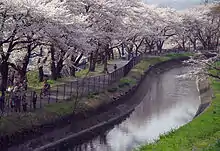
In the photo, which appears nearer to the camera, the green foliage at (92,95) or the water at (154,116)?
the water at (154,116)

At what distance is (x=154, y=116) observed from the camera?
30547 millimetres

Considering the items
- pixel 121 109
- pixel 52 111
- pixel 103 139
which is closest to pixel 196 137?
pixel 103 139

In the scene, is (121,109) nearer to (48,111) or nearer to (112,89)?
(112,89)

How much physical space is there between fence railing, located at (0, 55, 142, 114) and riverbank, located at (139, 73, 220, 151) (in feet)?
24.8

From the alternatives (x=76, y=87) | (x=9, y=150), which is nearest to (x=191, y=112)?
(x=76, y=87)

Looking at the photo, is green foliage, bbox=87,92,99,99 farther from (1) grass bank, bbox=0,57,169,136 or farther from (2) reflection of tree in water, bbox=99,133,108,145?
(2) reflection of tree in water, bbox=99,133,108,145

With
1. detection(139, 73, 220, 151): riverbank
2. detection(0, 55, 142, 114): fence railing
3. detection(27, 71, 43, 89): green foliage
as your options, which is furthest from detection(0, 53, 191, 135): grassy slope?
detection(139, 73, 220, 151): riverbank

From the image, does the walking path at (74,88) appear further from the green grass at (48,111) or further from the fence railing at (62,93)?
the green grass at (48,111)

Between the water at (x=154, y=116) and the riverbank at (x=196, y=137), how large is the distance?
291 centimetres

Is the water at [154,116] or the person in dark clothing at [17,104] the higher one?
the person in dark clothing at [17,104]

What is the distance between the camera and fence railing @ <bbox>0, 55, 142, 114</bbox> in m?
21.5

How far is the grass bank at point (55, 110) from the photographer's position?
19.9 meters

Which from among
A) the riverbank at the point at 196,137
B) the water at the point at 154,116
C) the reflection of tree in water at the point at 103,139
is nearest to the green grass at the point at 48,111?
the water at the point at 154,116

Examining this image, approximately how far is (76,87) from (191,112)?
31.4 feet
